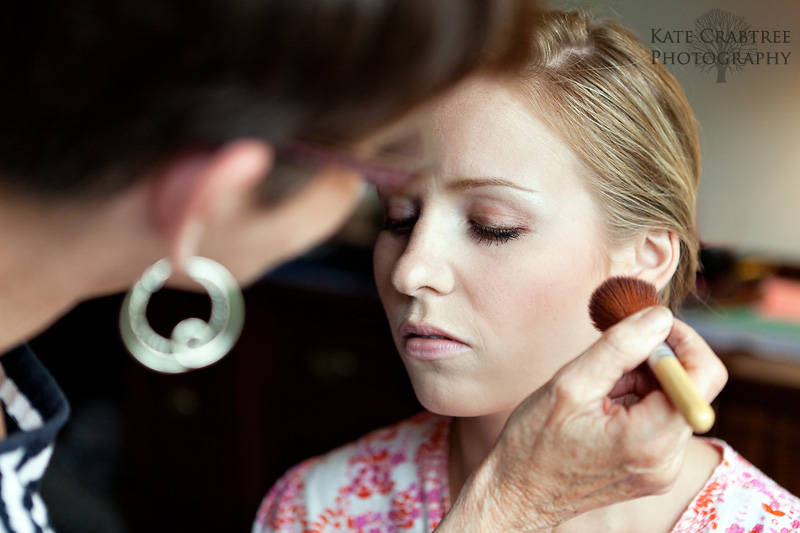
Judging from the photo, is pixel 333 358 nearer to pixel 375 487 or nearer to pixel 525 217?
pixel 375 487

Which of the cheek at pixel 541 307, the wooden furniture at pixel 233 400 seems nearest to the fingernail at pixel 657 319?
the cheek at pixel 541 307

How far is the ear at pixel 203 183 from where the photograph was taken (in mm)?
472

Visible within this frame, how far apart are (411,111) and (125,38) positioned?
19 centimetres

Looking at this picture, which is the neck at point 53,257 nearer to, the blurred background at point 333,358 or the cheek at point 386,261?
the cheek at point 386,261

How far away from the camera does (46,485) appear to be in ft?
3.56

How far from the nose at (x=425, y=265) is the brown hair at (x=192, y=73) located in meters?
0.40

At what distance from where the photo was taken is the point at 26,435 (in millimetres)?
653

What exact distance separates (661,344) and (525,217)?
0.81 feet

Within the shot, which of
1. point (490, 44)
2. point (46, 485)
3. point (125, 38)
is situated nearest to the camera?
point (125, 38)

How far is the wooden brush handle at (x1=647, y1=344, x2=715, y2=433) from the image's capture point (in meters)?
0.56

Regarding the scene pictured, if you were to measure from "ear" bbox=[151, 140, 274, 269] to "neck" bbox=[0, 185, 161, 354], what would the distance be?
0.03 meters

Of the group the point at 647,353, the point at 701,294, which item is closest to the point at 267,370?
the point at 701,294

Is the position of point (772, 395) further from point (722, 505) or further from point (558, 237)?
point (558, 237)

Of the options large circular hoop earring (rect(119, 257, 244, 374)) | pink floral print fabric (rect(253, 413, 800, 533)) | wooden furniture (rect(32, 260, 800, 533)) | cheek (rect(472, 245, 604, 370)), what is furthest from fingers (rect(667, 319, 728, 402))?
large circular hoop earring (rect(119, 257, 244, 374))
